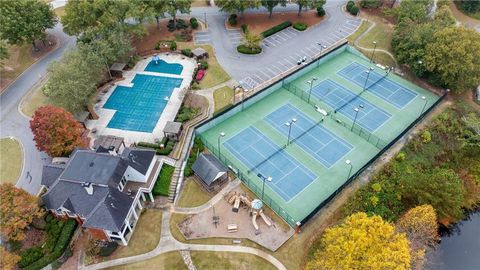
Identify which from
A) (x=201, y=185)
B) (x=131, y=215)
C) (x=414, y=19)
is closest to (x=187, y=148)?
(x=201, y=185)

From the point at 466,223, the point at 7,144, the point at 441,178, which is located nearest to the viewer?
the point at 441,178

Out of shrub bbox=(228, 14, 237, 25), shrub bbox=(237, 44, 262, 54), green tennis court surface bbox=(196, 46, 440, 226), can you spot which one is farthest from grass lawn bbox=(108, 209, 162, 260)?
shrub bbox=(228, 14, 237, 25)

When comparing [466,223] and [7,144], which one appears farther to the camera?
[7,144]

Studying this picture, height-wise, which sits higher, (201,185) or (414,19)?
(414,19)

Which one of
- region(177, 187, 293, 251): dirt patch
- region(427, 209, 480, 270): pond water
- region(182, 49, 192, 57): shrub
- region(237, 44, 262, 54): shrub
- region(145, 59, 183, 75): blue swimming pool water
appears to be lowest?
region(427, 209, 480, 270): pond water

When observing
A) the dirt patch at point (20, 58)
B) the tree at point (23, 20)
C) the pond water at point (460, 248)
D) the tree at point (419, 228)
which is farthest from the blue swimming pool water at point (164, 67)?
the pond water at point (460, 248)

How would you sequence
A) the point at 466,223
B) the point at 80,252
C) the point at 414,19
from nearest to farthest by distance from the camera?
the point at 80,252 → the point at 466,223 → the point at 414,19

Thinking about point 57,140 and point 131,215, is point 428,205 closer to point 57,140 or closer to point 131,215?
point 131,215

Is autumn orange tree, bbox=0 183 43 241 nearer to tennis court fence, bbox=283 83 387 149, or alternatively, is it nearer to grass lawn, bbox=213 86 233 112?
grass lawn, bbox=213 86 233 112
